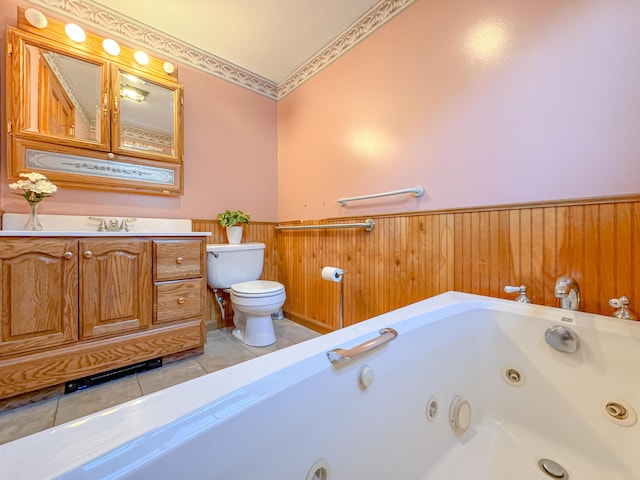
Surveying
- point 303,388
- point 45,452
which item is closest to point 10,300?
point 45,452

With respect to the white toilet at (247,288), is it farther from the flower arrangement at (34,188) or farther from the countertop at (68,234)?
the flower arrangement at (34,188)

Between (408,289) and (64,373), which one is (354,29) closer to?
(408,289)

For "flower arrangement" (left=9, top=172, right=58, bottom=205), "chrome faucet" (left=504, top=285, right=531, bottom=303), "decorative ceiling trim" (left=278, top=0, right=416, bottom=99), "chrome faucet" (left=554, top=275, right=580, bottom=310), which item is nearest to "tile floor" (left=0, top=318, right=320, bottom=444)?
"flower arrangement" (left=9, top=172, right=58, bottom=205)

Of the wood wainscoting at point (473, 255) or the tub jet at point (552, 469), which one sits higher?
the wood wainscoting at point (473, 255)

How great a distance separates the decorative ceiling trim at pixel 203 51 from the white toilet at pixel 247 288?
1.40 meters

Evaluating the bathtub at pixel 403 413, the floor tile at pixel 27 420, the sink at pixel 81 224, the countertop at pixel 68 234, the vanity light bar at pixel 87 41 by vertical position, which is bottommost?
the floor tile at pixel 27 420

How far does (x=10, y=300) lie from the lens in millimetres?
1096

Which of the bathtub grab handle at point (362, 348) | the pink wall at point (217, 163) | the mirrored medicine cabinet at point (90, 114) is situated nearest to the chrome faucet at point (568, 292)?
the bathtub grab handle at point (362, 348)

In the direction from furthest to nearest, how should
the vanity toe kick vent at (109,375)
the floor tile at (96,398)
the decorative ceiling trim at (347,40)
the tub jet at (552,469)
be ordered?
1. the decorative ceiling trim at (347,40)
2. the vanity toe kick vent at (109,375)
3. the floor tile at (96,398)
4. the tub jet at (552,469)

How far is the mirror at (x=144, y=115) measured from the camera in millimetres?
1671

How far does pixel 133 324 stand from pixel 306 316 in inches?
45.7

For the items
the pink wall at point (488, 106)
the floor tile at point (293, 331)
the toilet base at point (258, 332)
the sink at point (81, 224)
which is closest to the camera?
the pink wall at point (488, 106)

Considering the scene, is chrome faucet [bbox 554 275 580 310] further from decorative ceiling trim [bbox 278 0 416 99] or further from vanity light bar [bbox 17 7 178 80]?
vanity light bar [bbox 17 7 178 80]

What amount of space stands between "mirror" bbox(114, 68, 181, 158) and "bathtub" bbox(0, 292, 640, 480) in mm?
1803
